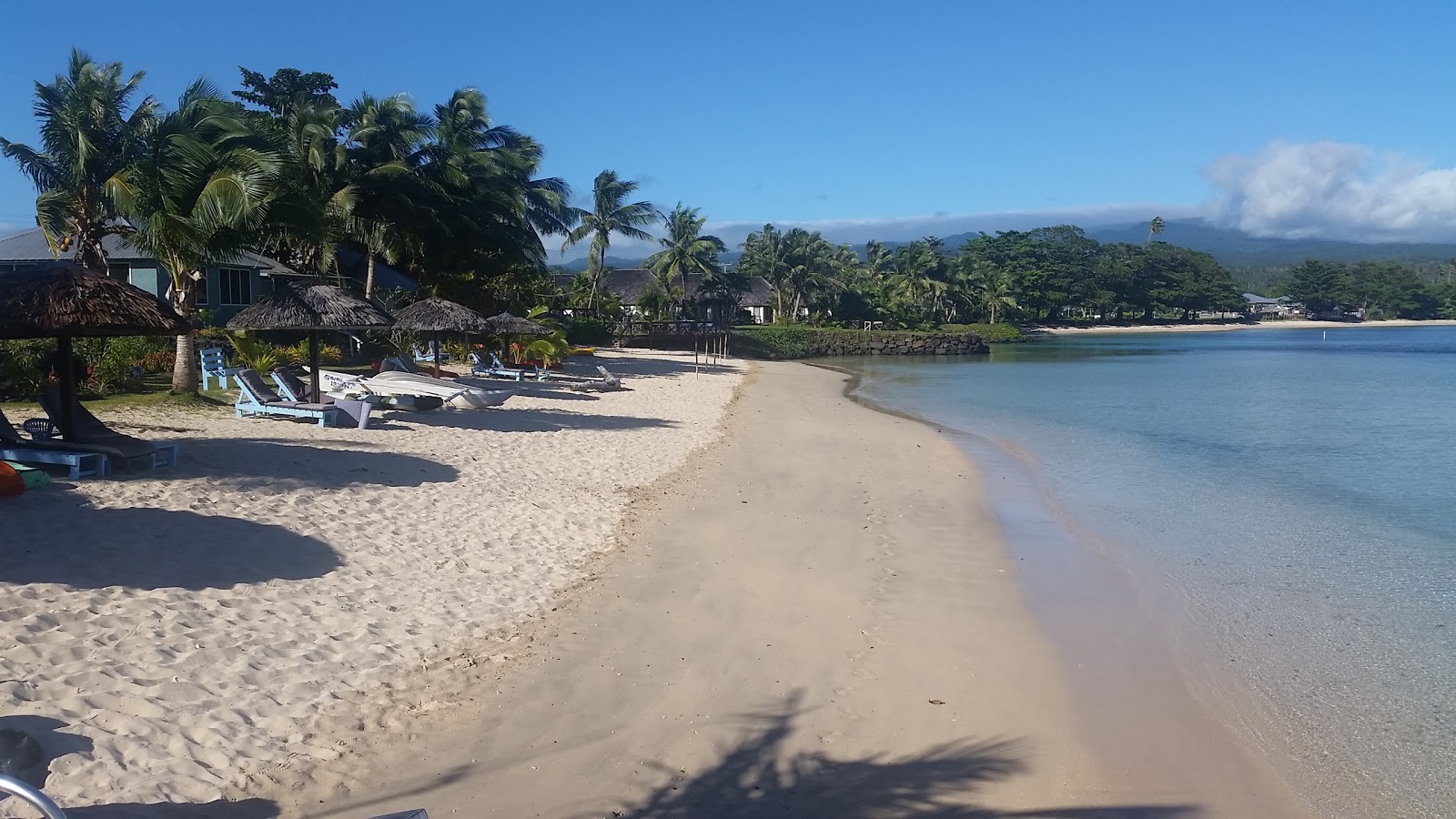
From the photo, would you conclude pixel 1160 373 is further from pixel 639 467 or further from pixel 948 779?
pixel 948 779

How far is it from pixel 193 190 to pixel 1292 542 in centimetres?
1497

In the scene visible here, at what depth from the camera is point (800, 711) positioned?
19.5 ft

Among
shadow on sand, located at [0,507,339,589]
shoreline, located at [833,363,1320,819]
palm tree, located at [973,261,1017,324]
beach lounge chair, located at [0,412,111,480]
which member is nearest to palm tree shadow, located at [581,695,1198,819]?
shoreline, located at [833,363,1320,819]

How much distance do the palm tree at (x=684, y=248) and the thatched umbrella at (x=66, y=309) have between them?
47.2 meters

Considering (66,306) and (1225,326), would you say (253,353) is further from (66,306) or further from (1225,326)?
(1225,326)

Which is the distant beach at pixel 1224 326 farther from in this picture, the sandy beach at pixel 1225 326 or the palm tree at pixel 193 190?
the palm tree at pixel 193 190

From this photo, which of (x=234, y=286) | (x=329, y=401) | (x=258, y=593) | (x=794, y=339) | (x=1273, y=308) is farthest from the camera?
(x=1273, y=308)

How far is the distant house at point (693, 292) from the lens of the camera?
195 ft

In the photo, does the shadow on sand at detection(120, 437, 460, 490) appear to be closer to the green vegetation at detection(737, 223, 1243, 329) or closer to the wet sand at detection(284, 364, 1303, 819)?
the wet sand at detection(284, 364, 1303, 819)

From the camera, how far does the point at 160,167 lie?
14.0 metres

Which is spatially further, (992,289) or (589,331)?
(992,289)

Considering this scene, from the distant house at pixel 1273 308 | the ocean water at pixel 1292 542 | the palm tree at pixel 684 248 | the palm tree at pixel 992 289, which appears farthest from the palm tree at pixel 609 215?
the distant house at pixel 1273 308

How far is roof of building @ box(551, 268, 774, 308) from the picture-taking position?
6569 centimetres

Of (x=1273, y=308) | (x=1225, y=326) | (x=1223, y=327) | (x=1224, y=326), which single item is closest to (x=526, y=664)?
(x=1223, y=327)
